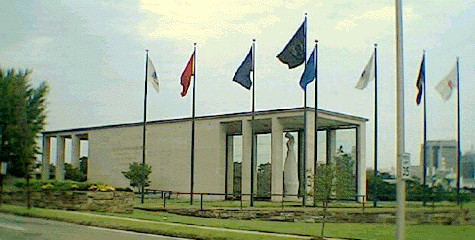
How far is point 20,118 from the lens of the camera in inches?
1142

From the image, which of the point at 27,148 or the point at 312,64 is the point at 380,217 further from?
the point at 27,148

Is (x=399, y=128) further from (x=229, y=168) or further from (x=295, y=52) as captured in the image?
(x=229, y=168)

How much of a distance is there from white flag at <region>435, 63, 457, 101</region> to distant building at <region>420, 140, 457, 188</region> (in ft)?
14.2

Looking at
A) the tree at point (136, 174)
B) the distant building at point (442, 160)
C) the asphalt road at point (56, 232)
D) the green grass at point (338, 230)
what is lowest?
the green grass at point (338, 230)

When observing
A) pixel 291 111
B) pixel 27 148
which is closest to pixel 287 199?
pixel 291 111

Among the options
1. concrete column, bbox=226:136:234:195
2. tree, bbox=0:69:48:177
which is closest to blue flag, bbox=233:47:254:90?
tree, bbox=0:69:48:177

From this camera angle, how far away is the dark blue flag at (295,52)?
35.7 meters

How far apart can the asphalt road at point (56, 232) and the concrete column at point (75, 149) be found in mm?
44977

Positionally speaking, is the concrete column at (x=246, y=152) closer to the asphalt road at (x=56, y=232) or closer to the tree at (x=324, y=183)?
the asphalt road at (x=56, y=232)

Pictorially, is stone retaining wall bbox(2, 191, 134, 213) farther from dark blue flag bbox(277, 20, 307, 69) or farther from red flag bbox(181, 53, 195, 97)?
red flag bbox(181, 53, 195, 97)

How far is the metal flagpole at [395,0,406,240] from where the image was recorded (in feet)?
49.7

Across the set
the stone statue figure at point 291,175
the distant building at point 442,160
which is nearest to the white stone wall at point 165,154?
the stone statue figure at point 291,175

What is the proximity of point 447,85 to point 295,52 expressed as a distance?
34.3 feet

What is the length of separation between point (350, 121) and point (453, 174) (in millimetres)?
9613
